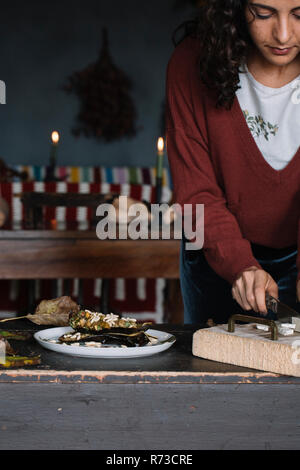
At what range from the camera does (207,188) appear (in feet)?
4.95

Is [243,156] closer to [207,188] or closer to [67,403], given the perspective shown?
[207,188]

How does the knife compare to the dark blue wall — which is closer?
the knife

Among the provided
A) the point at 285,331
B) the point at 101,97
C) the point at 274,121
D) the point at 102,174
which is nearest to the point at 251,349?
the point at 285,331

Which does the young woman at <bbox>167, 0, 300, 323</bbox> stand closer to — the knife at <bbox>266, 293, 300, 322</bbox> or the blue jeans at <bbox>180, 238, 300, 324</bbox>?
the blue jeans at <bbox>180, 238, 300, 324</bbox>

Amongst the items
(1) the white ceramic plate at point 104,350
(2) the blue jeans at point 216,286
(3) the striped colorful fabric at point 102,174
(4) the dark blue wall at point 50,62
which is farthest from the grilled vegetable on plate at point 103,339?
(4) the dark blue wall at point 50,62

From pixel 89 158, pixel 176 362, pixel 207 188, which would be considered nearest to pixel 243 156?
pixel 207 188

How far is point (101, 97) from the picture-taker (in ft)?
18.9

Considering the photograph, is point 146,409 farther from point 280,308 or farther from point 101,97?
point 101,97

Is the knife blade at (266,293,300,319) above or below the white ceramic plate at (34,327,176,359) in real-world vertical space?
above

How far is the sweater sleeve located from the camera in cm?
144

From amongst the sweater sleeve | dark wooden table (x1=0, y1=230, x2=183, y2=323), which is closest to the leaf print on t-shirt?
the sweater sleeve

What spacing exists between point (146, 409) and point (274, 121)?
83 centimetres

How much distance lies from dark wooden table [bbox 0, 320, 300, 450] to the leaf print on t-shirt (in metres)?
0.70

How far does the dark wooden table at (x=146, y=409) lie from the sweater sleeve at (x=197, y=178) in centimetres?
44
